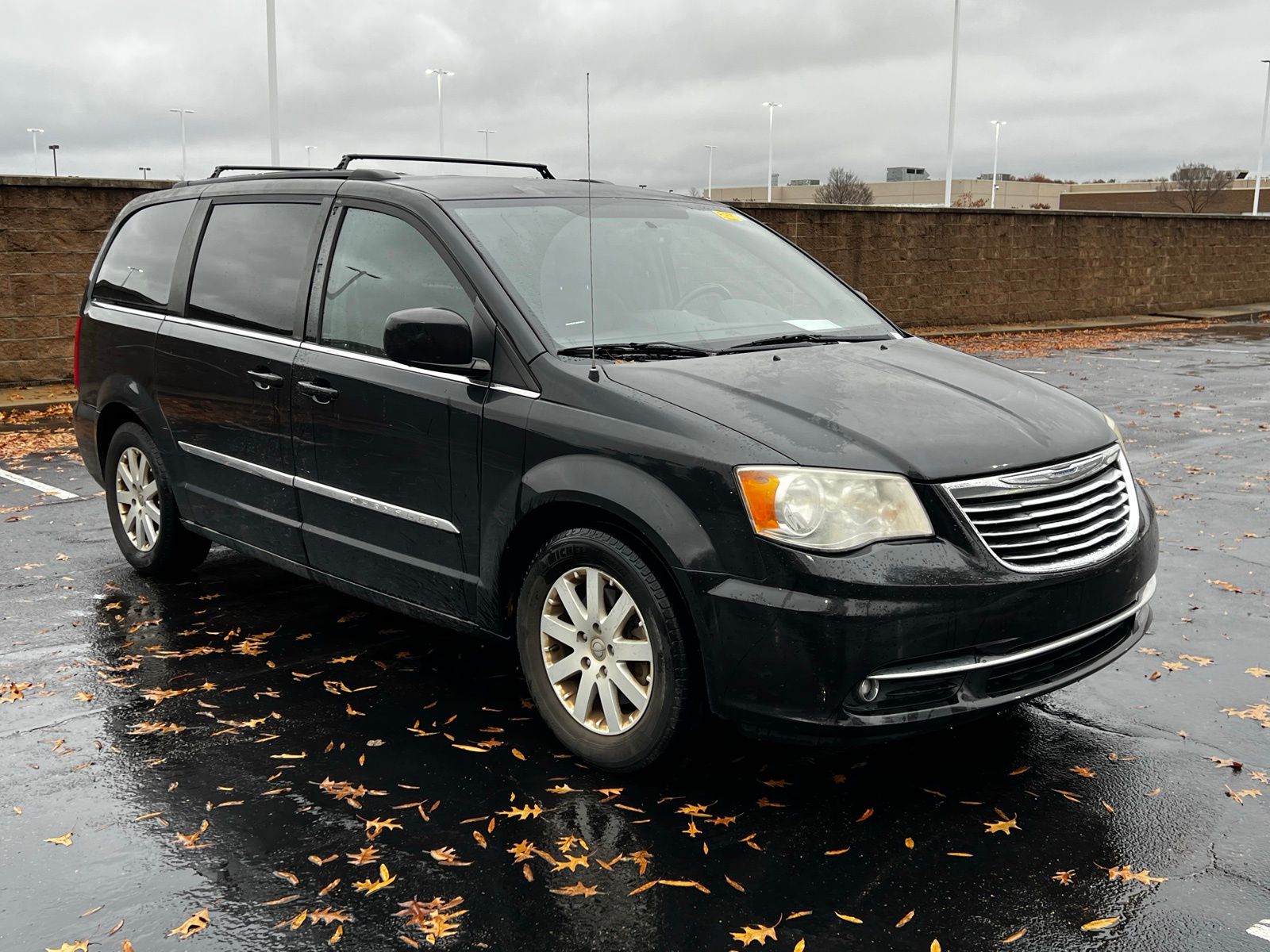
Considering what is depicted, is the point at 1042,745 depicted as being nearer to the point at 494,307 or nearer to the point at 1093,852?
the point at 1093,852

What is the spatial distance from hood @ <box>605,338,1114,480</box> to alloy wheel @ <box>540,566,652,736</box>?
65 centimetres

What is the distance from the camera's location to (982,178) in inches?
4085

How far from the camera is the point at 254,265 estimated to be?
5336mm

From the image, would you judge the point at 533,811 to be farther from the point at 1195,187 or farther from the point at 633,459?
the point at 1195,187

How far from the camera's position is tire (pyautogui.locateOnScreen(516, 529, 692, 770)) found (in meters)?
3.69

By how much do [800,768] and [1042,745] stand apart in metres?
0.86

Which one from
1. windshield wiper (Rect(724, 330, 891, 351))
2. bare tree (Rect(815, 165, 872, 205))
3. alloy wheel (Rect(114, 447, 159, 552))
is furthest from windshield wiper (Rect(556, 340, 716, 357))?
bare tree (Rect(815, 165, 872, 205))

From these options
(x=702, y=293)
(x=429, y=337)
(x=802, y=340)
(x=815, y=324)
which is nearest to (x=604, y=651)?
(x=429, y=337)

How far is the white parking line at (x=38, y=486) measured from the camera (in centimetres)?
838

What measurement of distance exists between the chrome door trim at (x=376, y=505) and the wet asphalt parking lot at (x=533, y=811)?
71 centimetres

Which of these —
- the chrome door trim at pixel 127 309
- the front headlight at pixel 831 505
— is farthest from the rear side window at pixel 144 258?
the front headlight at pixel 831 505

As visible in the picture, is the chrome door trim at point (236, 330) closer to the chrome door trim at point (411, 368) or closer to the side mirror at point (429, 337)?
the chrome door trim at point (411, 368)

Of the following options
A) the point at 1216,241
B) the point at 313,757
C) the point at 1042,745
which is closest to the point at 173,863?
the point at 313,757

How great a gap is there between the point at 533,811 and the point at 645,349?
1581mm
